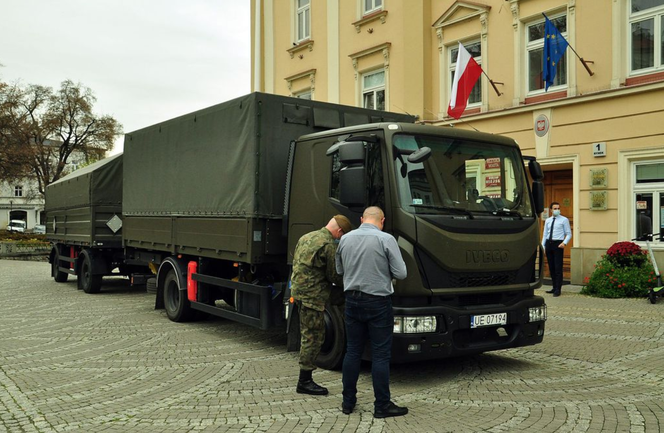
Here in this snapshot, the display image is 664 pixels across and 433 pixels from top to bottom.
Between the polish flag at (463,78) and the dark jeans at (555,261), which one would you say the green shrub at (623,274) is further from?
the polish flag at (463,78)

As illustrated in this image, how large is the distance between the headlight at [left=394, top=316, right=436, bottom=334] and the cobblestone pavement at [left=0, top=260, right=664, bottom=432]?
599mm

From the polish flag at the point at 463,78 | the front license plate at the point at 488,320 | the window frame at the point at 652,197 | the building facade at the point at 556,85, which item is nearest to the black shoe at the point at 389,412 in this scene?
the front license plate at the point at 488,320

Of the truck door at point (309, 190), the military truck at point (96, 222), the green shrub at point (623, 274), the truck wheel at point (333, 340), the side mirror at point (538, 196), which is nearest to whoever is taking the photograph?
the truck wheel at point (333, 340)

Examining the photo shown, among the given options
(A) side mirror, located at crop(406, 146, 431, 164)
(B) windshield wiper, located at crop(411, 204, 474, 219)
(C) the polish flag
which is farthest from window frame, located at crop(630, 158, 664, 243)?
(A) side mirror, located at crop(406, 146, 431, 164)

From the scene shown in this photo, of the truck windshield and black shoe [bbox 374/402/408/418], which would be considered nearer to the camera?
black shoe [bbox 374/402/408/418]

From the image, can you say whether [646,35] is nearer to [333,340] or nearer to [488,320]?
[488,320]

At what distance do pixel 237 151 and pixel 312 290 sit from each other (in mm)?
2918

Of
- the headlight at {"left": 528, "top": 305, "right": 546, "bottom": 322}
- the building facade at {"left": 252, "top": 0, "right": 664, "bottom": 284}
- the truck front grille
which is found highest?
the building facade at {"left": 252, "top": 0, "right": 664, "bottom": 284}

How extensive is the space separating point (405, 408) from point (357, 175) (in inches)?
83.2

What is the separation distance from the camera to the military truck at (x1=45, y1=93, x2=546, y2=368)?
6.05m

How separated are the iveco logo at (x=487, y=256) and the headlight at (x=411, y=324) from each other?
0.75 m

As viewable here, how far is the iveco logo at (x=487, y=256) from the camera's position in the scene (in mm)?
6195

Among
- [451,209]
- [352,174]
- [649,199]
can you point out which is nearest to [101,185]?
[352,174]

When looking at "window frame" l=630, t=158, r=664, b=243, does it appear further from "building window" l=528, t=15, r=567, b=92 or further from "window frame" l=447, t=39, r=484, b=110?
"window frame" l=447, t=39, r=484, b=110
